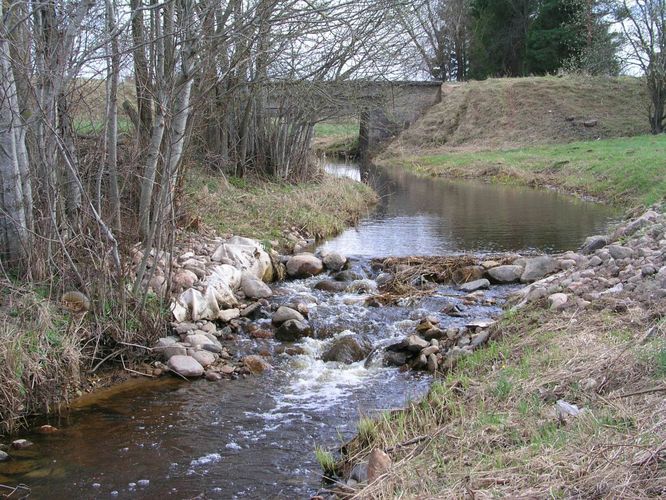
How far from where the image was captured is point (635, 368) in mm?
4609

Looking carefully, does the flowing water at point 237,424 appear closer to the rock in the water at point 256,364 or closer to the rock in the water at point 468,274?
the rock in the water at point 256,364

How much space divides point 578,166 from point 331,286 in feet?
53.4

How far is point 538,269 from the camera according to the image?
10.4 m

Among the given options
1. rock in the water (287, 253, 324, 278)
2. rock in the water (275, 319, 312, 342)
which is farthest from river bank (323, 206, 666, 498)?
rock in the water (287, 253, 324, 278)

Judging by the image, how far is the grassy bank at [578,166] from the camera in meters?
18.3

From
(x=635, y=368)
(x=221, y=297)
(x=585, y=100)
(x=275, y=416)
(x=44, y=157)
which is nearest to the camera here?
(x=635, y=368)

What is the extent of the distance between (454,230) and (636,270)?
758cm

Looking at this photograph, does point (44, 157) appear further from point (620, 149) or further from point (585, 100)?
point (585, 100)

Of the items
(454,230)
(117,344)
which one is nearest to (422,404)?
(117,344)

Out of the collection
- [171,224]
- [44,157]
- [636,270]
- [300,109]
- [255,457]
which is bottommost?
[255,457]

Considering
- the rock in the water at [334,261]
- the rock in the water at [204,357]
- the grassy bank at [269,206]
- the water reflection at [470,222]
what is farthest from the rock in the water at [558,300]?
the grassy bank at [269,206]

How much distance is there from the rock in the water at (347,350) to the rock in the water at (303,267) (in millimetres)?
3458

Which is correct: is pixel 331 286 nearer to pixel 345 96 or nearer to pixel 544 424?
pixel 544 424

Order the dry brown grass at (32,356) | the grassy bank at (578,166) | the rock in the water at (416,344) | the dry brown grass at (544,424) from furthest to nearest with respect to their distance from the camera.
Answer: the grassy bank at (578,166) < the rock in the water at (416,344) < the dry brown grass at (32,356) < the dry brown grass at (544,424)
